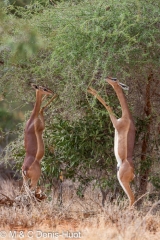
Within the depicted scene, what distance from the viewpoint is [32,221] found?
6.42 m

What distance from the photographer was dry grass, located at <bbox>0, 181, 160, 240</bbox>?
5.68 metres

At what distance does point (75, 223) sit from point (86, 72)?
5.76 feet

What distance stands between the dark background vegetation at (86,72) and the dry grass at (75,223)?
42.5 inches

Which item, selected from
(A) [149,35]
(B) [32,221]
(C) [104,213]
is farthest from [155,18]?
(B) [32,221]

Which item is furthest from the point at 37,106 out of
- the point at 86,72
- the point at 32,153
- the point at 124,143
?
the point at 124,143

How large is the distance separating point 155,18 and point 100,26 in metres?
0.64

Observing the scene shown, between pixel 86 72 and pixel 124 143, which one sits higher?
pixel 86 72

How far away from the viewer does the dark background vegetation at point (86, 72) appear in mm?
6465

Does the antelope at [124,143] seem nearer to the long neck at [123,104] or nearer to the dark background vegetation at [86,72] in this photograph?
the long neck at [123,104]

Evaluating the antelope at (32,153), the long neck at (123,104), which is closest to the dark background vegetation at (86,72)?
the long neck at (123,104)

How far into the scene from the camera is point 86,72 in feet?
21.5

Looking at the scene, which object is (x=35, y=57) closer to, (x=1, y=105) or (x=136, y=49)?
(x=136, y=49)

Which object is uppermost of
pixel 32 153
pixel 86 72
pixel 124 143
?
pixel 86 72

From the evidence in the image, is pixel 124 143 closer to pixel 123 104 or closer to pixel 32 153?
pixel 123 104
